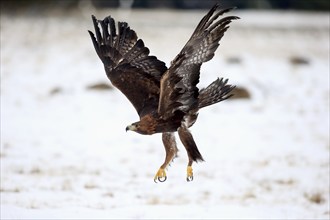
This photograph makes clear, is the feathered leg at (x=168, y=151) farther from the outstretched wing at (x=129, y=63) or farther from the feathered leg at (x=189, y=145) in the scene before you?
the outstretched wing at (x=129, y=63)

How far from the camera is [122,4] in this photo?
4081cm

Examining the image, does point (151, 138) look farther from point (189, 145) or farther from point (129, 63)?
point (189, 145)

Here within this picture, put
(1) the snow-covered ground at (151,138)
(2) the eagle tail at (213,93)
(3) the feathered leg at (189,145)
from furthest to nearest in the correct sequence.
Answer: (1) the snow-covered ground at (151,138) → (2) the eagle tail at (213,93) → (3) the feathered leg at (189,145)

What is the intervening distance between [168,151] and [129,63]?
3.40 feet

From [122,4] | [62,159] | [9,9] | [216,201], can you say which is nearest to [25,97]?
[62,159]

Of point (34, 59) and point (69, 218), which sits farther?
point (34, 59)

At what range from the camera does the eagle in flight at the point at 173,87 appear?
15.0 feet

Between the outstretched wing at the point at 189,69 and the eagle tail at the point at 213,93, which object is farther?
the eagle tail at the point at 213,93

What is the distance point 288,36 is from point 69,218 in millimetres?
26966

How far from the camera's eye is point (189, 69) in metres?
4.77

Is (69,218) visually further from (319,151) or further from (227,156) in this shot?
(319,151)

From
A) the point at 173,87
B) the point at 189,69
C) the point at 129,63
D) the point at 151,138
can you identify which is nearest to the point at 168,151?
the point at 173,87

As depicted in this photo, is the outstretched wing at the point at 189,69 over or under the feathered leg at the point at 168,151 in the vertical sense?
over

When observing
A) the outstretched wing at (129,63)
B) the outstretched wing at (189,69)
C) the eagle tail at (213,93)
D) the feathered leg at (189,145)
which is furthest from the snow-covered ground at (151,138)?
the outstretched wing at (189,69)
